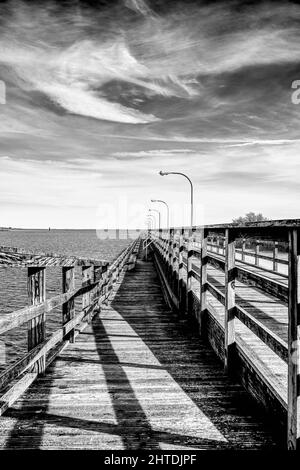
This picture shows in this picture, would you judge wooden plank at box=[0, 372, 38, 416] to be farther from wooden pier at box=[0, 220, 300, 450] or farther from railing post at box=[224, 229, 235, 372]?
railing post at box=[224, 229, 235, 372]

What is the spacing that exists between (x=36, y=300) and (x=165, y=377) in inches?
74.8

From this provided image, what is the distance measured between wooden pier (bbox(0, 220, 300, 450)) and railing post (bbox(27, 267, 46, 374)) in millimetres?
13

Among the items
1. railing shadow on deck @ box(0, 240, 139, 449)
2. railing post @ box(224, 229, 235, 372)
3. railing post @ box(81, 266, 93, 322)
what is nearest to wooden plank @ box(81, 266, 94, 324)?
railing post @ box(81, 266, 93, 322)

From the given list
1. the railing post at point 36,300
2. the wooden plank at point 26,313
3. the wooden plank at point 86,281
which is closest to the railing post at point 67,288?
the wooden plank at point 26,313

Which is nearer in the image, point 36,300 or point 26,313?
point 26,313

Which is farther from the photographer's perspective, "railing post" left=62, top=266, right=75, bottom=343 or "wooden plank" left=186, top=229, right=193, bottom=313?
"wooden plank" left=186, top=229, right=193, bottom=313

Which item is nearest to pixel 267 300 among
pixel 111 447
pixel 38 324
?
pixel 38 324

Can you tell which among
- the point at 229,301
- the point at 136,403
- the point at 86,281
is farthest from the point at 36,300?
the point at 86,281

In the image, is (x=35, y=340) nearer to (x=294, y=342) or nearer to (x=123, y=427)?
(x=123, y=427)

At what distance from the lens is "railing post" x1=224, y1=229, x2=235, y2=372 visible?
4.66m

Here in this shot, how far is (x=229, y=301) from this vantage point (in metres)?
4.69

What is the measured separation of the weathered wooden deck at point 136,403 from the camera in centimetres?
326
